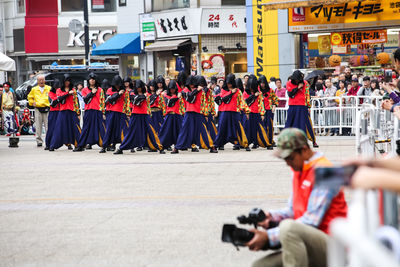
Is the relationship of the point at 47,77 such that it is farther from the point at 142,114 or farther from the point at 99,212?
the point at 99,212

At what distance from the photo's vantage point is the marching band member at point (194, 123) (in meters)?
17.8

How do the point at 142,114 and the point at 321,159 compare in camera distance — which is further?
the point at 142,114

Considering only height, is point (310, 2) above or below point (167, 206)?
above

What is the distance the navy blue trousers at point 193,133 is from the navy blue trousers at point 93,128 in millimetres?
2305

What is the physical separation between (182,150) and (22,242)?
1115 cm

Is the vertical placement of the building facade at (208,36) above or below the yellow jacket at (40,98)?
above

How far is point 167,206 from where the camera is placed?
956 centimetres

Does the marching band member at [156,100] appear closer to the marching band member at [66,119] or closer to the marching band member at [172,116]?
the marching band member at [172,116]

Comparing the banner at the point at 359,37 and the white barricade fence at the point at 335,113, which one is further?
the banner at the point at 359,37

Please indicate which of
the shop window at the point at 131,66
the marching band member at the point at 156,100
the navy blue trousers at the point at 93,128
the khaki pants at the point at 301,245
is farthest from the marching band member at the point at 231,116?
the shop window at the point at 131,66

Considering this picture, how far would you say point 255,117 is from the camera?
1898cm

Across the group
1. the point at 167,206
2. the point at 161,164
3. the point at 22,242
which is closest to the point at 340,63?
the point at 161,164

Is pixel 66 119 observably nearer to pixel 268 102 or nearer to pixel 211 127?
pixel 211 127

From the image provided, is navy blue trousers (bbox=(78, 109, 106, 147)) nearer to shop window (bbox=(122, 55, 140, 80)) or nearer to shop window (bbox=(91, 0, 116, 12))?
shop window (bbox=(122, 55, 140, 80))
